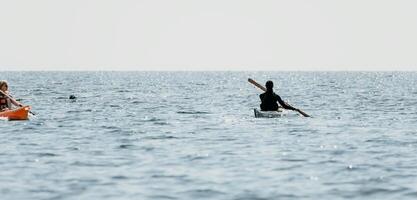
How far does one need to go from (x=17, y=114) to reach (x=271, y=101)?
1005 cm

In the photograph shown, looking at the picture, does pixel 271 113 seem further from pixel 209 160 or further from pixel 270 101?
pixel 209 160

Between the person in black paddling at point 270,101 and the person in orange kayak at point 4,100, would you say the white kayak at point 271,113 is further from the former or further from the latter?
the person in orange kayak at point 4,100

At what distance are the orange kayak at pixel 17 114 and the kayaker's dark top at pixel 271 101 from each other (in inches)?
370

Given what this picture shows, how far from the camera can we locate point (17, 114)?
31.8 m

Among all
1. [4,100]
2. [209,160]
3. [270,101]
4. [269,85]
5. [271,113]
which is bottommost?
[271,113]

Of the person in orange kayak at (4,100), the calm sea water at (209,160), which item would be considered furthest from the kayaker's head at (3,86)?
the calm sea water at (209,160)

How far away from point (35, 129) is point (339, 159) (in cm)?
1323

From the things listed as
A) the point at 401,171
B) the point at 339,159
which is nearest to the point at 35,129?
the point at 339,159

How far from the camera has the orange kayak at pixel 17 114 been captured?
103 feet

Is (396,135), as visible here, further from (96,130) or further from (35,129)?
→ (35,129)

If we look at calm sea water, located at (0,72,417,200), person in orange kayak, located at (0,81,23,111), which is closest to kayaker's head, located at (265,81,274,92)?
calm sea water, located at (0,72,417,200)

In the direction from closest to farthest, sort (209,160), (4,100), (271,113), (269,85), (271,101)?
1. (209,160)
2. (269,85)
3. (4,100)
4. (271,101)
5. (271,113)

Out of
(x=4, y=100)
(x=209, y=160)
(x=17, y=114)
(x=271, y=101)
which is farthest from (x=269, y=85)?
(x=209, y=160)

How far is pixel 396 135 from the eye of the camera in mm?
26531
